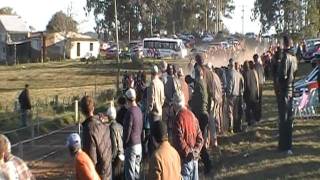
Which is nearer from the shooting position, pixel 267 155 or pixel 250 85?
pixel 267 155

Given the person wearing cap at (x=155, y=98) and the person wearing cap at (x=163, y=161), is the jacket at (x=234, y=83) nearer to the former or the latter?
the person wearing cap at (x=155, y=98)

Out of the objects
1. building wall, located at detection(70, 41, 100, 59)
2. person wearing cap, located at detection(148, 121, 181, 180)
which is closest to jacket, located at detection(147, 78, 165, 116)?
person wearing cap, located at detection(148, 121, 181, 180)

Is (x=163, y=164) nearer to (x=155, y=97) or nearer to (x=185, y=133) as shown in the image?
(x=185, y=133)

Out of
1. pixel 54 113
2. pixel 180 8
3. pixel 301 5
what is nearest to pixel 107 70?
pixel 301 5

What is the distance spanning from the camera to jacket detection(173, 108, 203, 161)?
9.07 metres

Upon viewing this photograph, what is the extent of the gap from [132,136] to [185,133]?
5.48 feet

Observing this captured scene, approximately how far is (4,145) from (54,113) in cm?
2123

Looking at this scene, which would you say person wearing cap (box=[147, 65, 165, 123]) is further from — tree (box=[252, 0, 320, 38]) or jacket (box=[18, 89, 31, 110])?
tree (box=[252, 0, 320, 38])

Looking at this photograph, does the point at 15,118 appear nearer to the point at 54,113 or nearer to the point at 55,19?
the point at 54,113

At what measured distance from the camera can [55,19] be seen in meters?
109

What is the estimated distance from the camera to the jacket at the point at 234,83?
15336 millimetres

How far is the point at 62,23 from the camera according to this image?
10425 centimetres

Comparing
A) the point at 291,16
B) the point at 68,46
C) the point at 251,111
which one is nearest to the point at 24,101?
the point at 251,111

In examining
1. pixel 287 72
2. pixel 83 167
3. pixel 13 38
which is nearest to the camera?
pixel 83 167
